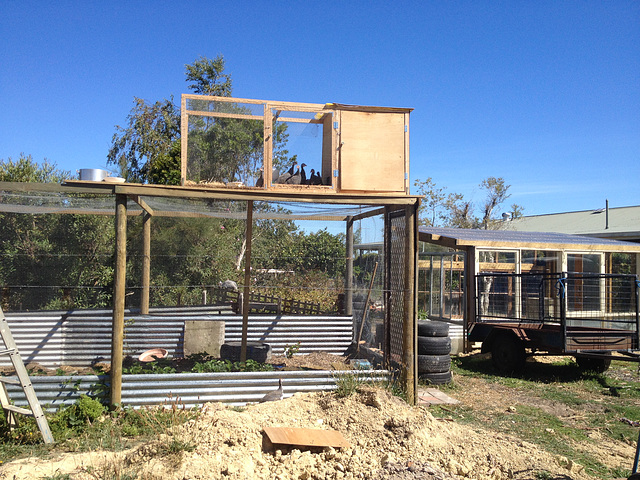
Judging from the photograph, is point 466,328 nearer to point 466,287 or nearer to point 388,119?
point 466,287

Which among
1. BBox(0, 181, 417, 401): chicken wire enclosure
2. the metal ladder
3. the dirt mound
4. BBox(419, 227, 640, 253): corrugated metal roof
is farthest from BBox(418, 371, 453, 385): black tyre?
the metal ladder

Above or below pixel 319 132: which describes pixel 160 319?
below

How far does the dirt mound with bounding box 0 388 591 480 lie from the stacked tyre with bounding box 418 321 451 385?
2602mm

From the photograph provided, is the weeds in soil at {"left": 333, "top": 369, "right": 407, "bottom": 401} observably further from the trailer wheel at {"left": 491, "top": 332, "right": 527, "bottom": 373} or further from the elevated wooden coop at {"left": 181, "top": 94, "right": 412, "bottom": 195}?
the trailer wheel at {"left": 491, "top": 332, "right": 527, "bottom": 373}

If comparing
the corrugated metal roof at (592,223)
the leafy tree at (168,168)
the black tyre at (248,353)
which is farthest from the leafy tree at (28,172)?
the corrugated metal roof at (592,223)

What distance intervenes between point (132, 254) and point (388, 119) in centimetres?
Answer: 527

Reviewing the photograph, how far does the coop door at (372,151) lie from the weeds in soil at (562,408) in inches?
124

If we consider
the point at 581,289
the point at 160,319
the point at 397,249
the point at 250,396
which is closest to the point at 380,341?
the point at 397,249

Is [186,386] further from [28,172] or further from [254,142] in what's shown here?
[28,172]

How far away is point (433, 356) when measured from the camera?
330 inches

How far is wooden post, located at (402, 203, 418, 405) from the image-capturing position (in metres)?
6.88

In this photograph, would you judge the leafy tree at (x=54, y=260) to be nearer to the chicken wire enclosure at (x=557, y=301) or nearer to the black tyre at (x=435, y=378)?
the black tyre at (x=435, y=378)

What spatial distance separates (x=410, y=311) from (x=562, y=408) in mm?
2695

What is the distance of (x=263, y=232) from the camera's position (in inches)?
421
